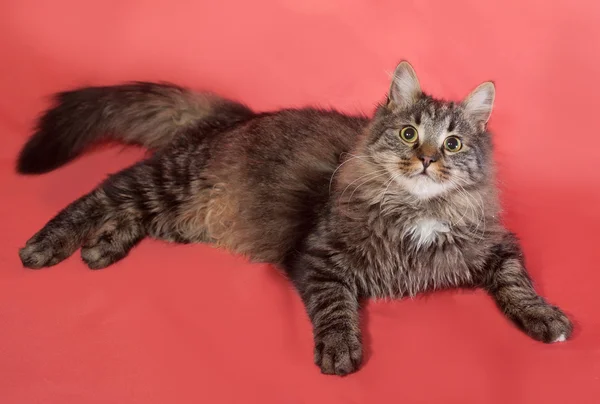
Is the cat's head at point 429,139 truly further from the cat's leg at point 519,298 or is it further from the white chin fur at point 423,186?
the cat's leg at point 519,298

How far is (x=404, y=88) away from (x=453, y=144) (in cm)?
25

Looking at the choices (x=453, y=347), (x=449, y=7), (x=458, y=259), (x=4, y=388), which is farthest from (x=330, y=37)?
(x=4, y=388)

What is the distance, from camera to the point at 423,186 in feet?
6.51

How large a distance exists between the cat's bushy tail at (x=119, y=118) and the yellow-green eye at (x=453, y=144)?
3.06 ft

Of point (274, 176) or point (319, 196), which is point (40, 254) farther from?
point (319, 196)

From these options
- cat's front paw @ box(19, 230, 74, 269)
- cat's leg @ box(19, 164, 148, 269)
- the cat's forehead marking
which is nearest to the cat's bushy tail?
cat's leg @ box(19, 164, 148, 269)

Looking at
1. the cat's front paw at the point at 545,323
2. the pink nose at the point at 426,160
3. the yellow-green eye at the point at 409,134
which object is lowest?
the cat's front paw at the point at 545,323

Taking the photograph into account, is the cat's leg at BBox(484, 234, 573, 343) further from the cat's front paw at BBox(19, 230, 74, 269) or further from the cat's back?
the cat's front paw at BBox(19, 230, 74, 269)

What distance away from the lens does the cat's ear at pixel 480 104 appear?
2072 millimetres

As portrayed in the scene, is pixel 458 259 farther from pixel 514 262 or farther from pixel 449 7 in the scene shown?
pixel 449 7

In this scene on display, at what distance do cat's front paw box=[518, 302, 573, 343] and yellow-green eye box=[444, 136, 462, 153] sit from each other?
0.53 meters

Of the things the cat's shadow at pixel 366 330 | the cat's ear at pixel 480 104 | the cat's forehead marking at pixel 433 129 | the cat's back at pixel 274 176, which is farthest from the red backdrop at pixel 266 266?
the cat's forehead marking at pixel 433 129

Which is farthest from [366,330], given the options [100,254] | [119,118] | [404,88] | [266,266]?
[119,118]

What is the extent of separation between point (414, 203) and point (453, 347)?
0.44 metres
